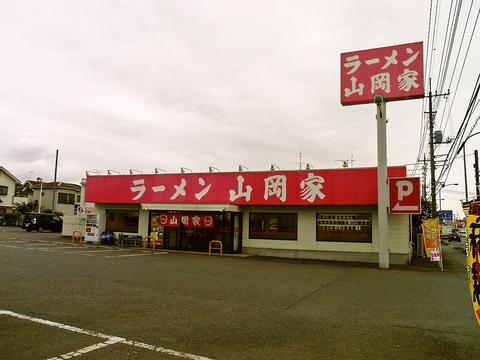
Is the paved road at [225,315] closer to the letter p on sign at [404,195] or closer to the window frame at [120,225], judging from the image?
the letter p on sign at [404,195]

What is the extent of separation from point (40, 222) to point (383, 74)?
28.6m

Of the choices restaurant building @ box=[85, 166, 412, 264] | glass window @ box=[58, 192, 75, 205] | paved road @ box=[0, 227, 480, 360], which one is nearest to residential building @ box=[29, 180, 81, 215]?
glass window @ box=[58, 192, 75, 205]

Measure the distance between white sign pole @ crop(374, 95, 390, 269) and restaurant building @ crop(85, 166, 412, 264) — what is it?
0.81 m

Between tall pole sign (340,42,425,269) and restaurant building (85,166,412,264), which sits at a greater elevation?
tall pole sign (340,42,425,269)

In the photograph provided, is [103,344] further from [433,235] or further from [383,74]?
[383,74]

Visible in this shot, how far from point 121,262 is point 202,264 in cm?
281

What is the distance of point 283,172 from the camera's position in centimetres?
1633

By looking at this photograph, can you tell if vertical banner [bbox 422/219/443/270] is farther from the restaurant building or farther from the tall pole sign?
the tall pole sign

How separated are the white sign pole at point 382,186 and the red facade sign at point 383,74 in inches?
28.2

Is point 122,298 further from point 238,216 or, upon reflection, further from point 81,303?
point 238,216

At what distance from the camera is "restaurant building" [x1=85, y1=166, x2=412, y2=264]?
15.1 meters

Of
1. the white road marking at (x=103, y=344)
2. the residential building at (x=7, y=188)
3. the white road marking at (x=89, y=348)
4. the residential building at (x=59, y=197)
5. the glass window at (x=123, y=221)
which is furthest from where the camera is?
the residential building at (x=59, y=197)

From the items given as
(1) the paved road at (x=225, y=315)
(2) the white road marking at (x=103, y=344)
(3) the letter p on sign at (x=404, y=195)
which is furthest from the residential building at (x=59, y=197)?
(2) the white road marking at (x=103, y=344)

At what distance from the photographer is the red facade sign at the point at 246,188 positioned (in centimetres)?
1493
